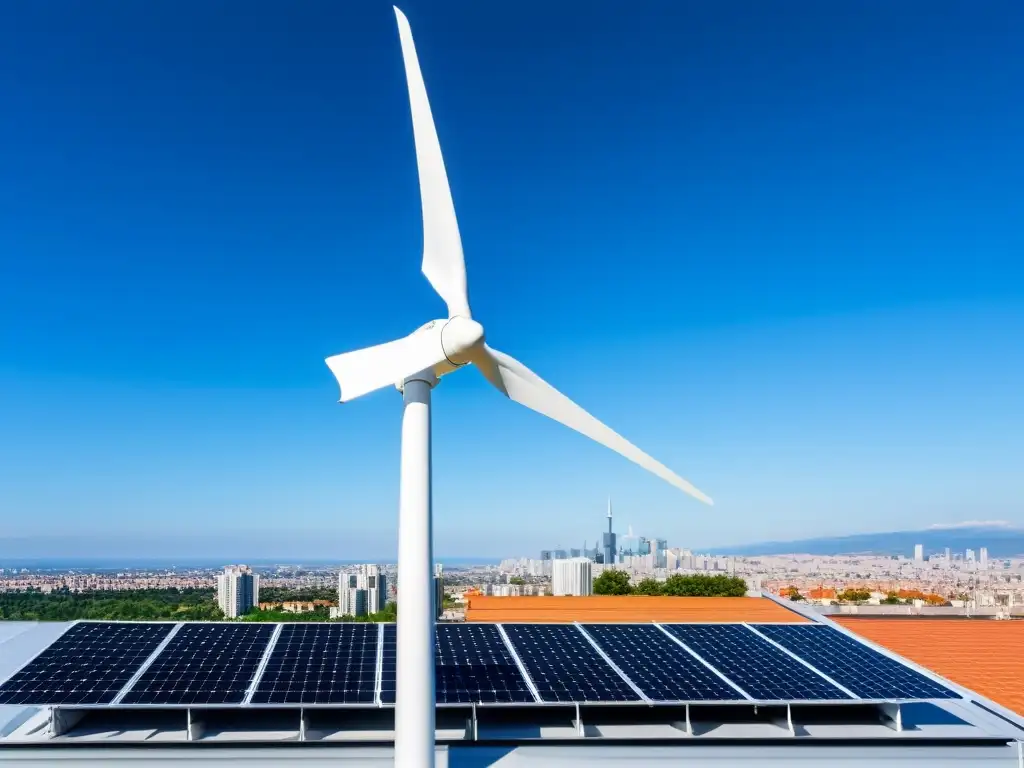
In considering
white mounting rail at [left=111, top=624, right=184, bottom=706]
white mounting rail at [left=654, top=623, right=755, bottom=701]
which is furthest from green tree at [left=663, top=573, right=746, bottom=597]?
white mounting rail at [left=111, top=624, right=184, bottom=706]

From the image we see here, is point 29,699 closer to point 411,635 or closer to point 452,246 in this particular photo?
point 411,635

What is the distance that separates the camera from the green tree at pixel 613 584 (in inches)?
2815

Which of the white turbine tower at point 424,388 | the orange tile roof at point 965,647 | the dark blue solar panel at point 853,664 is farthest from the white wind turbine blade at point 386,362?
the orange tile roof at point 965,647

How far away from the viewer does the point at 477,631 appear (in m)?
28.8

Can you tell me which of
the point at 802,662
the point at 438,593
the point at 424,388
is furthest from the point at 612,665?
the point at 438,593

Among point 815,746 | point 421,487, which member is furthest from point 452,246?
point 815,746

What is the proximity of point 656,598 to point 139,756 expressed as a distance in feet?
96.2

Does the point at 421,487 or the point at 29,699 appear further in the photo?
the point at 29,699

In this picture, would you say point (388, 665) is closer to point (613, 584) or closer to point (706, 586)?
point (706, 586)

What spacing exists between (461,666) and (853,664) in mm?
14272

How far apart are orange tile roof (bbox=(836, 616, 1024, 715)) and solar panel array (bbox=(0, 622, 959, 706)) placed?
20.4 ft

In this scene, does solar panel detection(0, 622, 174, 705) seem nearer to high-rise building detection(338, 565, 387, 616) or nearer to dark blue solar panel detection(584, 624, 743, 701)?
dark blue solar panel detection(584, 624, 743, 701)

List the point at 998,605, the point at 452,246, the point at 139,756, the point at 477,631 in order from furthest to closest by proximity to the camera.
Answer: the point at 998,605 < the point at 477,631 < the point at 139,756 < the point at 452,246

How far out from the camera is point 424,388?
1648 cm
